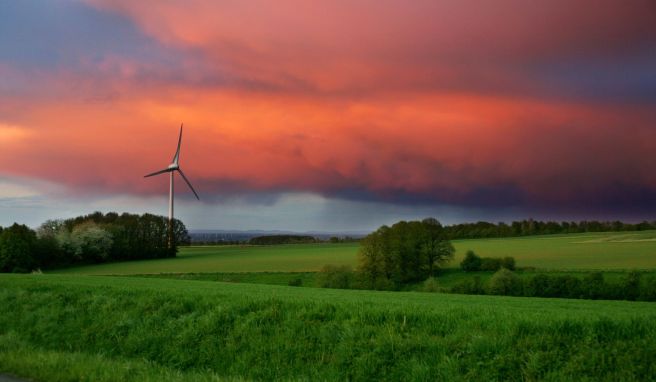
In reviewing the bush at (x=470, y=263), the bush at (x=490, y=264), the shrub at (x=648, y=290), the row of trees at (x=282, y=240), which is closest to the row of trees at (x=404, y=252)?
the bush at (x=470, y=263)

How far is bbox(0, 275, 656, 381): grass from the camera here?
827cm

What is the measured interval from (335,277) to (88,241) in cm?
5588

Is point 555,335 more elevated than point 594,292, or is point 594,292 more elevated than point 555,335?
point 555,335

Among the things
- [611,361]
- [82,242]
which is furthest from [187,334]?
[82,242]

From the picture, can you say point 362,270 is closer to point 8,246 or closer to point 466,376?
point 8,246

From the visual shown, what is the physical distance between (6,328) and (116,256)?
94.4m

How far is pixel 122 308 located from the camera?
46.9 feet

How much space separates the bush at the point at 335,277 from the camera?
204 ft

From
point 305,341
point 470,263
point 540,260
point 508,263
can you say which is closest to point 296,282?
point 470,263

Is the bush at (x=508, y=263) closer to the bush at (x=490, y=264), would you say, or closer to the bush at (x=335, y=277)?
the bush at (x=490, y=264)

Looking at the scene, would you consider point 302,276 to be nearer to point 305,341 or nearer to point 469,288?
point 469,288

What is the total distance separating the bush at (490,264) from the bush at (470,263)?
2.24ft

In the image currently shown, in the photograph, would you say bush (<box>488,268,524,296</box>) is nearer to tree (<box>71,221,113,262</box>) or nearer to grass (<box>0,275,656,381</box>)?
grass (<box>0,275,656,381</box>)

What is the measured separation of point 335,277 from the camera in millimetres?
63375
